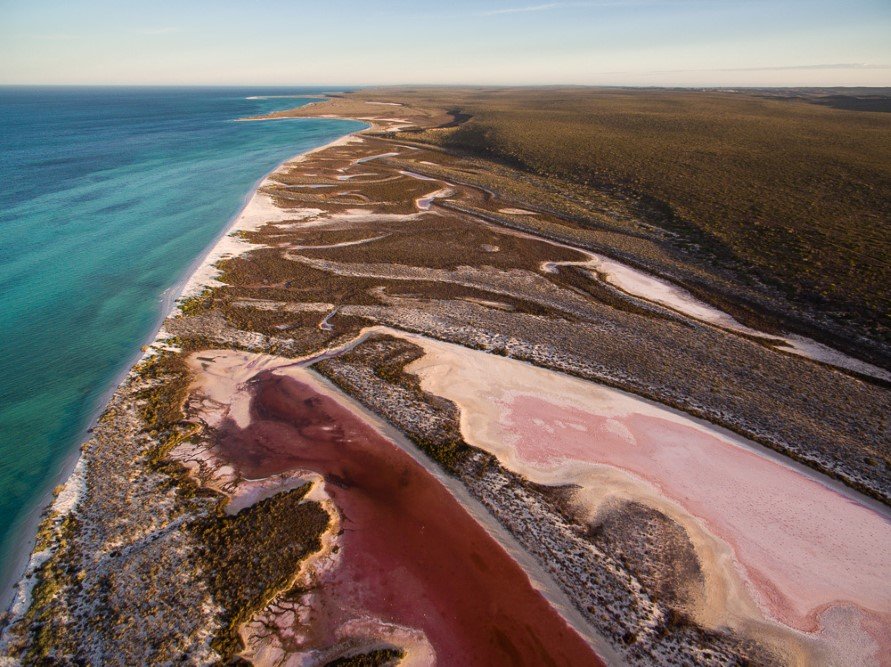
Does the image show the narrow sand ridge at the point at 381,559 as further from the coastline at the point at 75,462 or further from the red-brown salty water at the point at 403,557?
the coastline at the point at 75,462

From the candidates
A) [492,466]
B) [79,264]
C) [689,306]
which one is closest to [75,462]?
[492,466]

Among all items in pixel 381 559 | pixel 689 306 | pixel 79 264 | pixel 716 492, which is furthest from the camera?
pixel 79 264

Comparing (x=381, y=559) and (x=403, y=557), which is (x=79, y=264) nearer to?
(x=381, y=559)

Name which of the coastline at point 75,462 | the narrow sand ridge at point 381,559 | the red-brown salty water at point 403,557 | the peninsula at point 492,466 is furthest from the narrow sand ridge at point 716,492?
the coastline at point 75,462

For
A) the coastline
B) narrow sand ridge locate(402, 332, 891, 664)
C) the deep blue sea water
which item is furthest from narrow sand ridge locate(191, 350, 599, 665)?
the deep blue sea water

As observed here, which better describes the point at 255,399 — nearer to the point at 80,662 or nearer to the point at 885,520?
→ the point at 80,662

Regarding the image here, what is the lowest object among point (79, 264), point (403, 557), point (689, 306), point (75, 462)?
point (403, 557)
